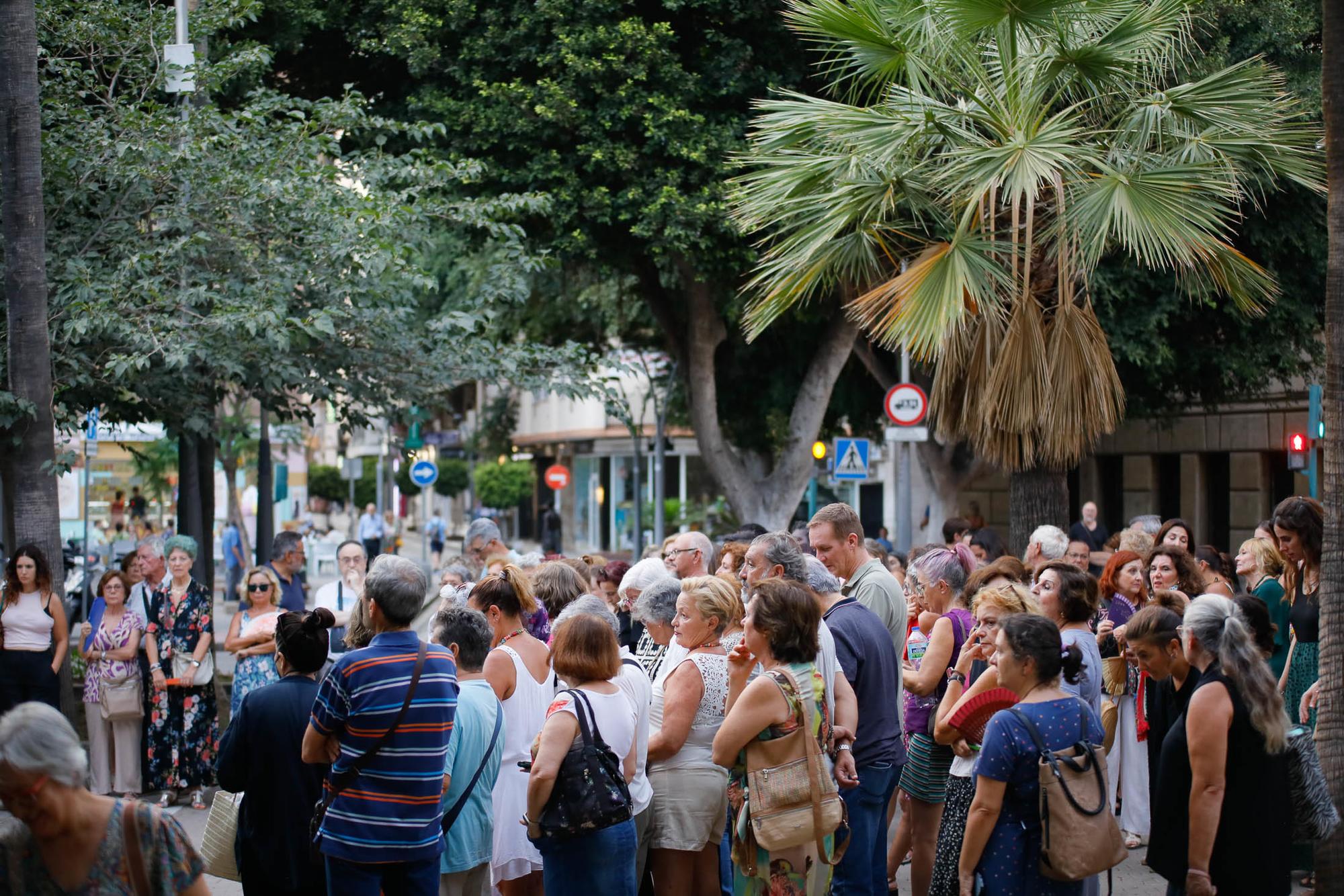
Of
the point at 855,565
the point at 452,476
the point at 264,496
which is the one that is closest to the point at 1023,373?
the point at 855,565

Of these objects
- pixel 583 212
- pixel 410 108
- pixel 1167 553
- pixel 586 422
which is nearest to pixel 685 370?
pixel 583 212

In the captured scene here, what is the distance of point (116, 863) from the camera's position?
11.1ft

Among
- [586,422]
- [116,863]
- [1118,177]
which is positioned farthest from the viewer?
[586,422]

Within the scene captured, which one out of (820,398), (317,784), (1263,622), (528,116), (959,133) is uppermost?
(528,116)

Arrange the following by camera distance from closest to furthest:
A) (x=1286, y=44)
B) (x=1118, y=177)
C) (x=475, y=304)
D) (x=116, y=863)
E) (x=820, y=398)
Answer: (x=116, y=863) < (x=1118, y=177) < (x=475, y=304) < (x=1286, y=44) < (x=820, y=398)

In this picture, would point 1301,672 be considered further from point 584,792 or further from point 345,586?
point 345,586

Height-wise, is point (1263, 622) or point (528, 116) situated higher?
point (528, 116)

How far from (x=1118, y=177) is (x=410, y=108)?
9.37m

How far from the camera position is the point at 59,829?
3357mm

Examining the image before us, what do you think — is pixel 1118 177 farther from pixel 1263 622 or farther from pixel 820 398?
pixel 820 398

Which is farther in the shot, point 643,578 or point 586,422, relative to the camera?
point 586,422

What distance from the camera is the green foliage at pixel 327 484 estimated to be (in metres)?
70.2

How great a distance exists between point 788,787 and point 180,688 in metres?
6.32

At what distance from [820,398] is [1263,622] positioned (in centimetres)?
1478
